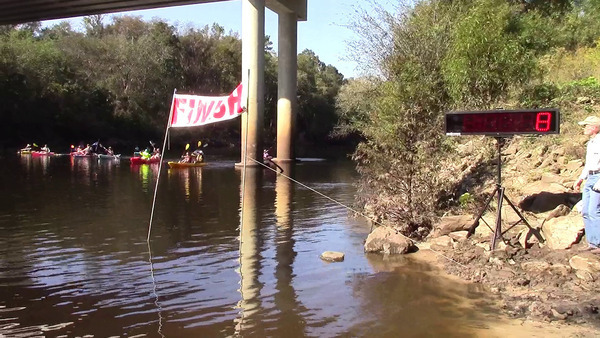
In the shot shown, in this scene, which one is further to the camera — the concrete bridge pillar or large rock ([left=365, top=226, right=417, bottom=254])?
the concrete bridge pillar

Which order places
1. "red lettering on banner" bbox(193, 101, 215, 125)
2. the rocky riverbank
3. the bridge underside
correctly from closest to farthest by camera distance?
the rocky riverbank, "red lettering on banner" bbox(193, 101, 215, 125), the bridge underside

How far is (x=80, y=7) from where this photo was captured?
129 feet

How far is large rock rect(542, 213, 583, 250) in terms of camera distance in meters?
7.57

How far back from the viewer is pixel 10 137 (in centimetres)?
5000

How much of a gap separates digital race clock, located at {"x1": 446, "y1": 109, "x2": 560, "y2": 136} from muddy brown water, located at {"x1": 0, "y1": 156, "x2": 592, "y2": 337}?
6.95ft

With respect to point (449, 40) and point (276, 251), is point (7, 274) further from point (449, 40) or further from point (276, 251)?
point (449, 40)

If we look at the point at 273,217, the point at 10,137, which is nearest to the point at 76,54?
the point at 10,137

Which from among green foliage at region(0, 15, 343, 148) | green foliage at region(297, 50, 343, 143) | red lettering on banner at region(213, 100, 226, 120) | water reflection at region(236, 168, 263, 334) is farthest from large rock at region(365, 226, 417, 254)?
green foliage at region(297, 50, 343, 143)

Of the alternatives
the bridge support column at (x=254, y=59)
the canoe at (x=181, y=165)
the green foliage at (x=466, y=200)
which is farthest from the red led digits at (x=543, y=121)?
the bridge support column at (x=254, y=59)

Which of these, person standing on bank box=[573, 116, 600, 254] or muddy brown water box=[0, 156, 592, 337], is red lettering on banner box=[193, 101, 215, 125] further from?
person standing on bank box=[573, 116, 600, 254]

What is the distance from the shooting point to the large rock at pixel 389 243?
9.24m

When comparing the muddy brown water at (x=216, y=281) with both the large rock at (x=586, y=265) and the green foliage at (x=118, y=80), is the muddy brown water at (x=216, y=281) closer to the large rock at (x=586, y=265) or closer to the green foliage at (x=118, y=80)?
the large rock at (x=586, y=265)

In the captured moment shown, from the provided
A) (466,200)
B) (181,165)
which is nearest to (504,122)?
(466,200)

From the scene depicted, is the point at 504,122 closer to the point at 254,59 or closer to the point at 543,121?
the point at 543,121
